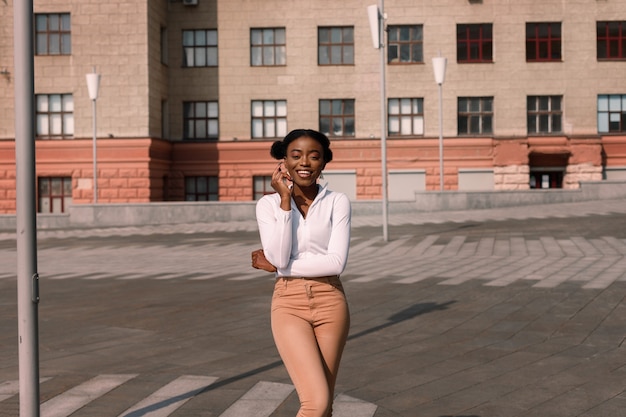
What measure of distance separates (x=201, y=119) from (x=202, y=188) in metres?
3.10

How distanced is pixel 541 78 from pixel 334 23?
9442 millimetres

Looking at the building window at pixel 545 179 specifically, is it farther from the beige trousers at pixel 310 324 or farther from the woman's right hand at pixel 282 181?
the beige trousers at pixel 310 324

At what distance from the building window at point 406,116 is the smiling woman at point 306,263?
110 feet

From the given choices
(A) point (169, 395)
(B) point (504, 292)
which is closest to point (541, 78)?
(B) point (504, 292)

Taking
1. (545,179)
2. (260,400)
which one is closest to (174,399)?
(260,400)

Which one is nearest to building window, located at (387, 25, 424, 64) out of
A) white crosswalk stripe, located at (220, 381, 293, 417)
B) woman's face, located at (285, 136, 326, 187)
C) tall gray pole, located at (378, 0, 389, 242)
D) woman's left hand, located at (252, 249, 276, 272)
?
tall gray pole, located at (378, 0, 389, 242)

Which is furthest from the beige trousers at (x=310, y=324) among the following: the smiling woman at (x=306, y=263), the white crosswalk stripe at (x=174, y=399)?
the white crosswalk stripe at (x=174, y=399)

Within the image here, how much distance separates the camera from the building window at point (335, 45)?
1475 inches

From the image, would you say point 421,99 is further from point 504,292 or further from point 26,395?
point 26,395

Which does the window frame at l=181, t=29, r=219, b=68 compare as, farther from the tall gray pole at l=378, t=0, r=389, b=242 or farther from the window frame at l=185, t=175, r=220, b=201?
the tall gray pole at l=378, t=0, r=389, b=242

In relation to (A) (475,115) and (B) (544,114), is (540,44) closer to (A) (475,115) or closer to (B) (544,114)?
(B) (544,114)

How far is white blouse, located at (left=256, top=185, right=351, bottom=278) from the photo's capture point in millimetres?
3963

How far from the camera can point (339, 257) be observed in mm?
3996

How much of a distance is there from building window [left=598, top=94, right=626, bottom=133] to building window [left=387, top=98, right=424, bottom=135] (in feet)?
25.9
